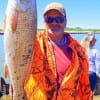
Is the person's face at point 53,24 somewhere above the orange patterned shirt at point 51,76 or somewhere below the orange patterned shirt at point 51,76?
above

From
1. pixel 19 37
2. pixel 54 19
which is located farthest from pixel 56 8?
pixel 19 37

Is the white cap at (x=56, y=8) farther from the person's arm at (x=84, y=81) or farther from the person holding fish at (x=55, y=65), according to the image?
the person's arm at (x=84, y=81)

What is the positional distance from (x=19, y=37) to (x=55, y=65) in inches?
32.5

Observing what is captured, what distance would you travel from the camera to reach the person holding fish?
4.09 meters

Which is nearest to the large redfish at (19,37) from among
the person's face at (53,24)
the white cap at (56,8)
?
the person's face at (53,24)

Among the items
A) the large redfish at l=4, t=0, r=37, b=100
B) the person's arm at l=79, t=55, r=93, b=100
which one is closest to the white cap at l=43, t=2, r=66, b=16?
the person's arm at l=79, t=55, r=93, b=100

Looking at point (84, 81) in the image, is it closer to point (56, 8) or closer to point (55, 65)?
point (55, 65)

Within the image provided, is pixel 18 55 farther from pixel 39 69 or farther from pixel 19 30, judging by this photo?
pixel 39 69

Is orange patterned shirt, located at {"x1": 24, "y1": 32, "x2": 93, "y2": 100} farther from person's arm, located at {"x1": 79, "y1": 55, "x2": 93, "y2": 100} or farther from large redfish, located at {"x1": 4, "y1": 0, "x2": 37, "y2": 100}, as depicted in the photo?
large redfish, located at {"x1": 4, "y1": 0, "x2": 37, "y2": 100}

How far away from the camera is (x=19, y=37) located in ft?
11.2

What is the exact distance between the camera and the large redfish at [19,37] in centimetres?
333

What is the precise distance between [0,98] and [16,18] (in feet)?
23.2

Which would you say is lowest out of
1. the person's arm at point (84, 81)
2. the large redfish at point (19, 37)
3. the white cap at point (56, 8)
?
the person's arm at point (84, 81)

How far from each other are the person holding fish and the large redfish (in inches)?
17.7
